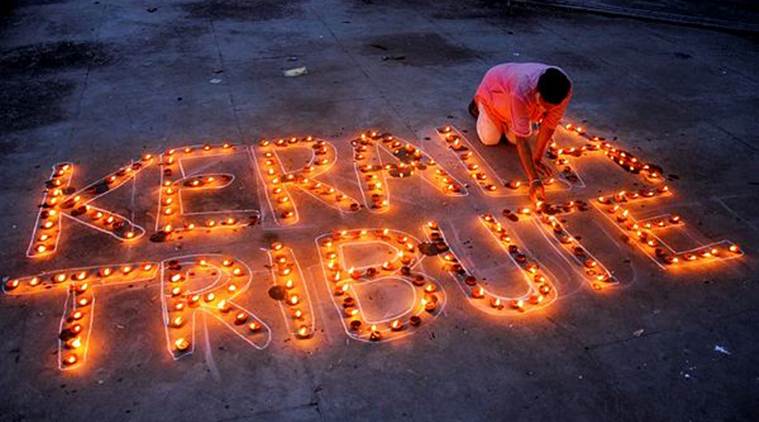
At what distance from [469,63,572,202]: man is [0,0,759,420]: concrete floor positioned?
25 centimetres

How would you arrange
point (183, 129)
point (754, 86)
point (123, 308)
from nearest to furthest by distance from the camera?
point (123, 308) → point (183, 129) → point (754, 86)

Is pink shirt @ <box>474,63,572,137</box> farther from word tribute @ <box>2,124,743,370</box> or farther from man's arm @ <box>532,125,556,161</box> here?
word tribute @ <box>2,124,743,370</box>

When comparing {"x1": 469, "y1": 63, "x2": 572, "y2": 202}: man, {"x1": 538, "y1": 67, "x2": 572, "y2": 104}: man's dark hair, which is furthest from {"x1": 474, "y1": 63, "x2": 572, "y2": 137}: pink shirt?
{"x1": 538, "y1": 67, "x2": 572, "y2": 104}: man's dark hair

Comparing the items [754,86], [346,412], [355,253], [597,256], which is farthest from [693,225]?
[754,86]

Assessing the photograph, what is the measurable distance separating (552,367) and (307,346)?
1499mm

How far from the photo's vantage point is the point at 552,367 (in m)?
3.36

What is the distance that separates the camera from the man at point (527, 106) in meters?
4.30


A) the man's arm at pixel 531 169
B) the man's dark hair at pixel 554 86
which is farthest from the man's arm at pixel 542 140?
the man's dark hair at pixel 554 86

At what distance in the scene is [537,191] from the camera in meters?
4.76

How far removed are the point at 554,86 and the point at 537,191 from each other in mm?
953

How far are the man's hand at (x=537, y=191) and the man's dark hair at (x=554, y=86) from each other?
0.74 meters

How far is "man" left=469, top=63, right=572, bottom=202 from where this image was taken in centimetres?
430

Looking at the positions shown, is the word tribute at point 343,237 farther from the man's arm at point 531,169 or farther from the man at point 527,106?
the man at point 527,106

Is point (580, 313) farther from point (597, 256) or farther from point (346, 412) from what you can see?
point (346, 412)
